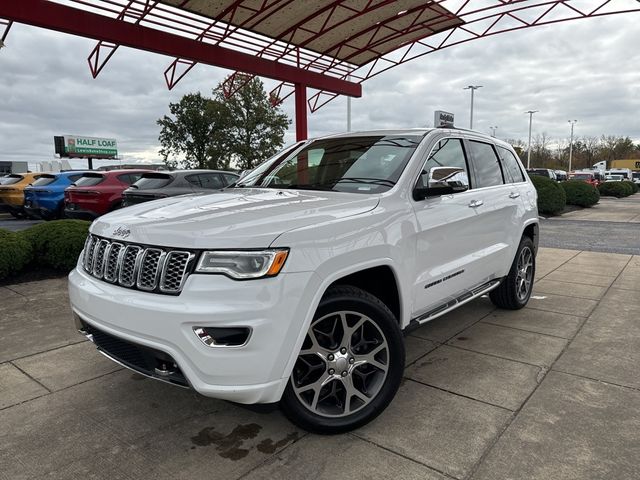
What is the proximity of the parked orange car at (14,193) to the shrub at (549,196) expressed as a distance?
1728cm

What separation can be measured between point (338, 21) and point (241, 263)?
14.8 meters

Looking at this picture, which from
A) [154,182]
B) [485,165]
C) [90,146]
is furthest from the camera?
[90,146]

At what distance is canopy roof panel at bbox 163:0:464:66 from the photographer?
1327 centimetres

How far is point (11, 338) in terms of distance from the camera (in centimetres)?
436

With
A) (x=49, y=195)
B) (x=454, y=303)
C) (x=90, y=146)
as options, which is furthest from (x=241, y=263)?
(x=90, y=146)

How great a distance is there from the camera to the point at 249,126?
120 ft

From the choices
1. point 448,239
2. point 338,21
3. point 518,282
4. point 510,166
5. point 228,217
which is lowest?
point 518,282

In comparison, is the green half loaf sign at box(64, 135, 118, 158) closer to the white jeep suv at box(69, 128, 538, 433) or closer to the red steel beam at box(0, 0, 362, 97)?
the red steel beam at box(0, 0, 362, 97)

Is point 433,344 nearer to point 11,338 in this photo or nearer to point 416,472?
point 416,472

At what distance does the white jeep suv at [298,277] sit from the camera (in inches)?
90.2

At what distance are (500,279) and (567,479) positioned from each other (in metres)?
2.54

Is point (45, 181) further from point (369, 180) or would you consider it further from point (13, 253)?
point (369, 180)

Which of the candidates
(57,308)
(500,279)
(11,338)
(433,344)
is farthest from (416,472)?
(57,308)

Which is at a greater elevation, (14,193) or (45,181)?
(45,181)
